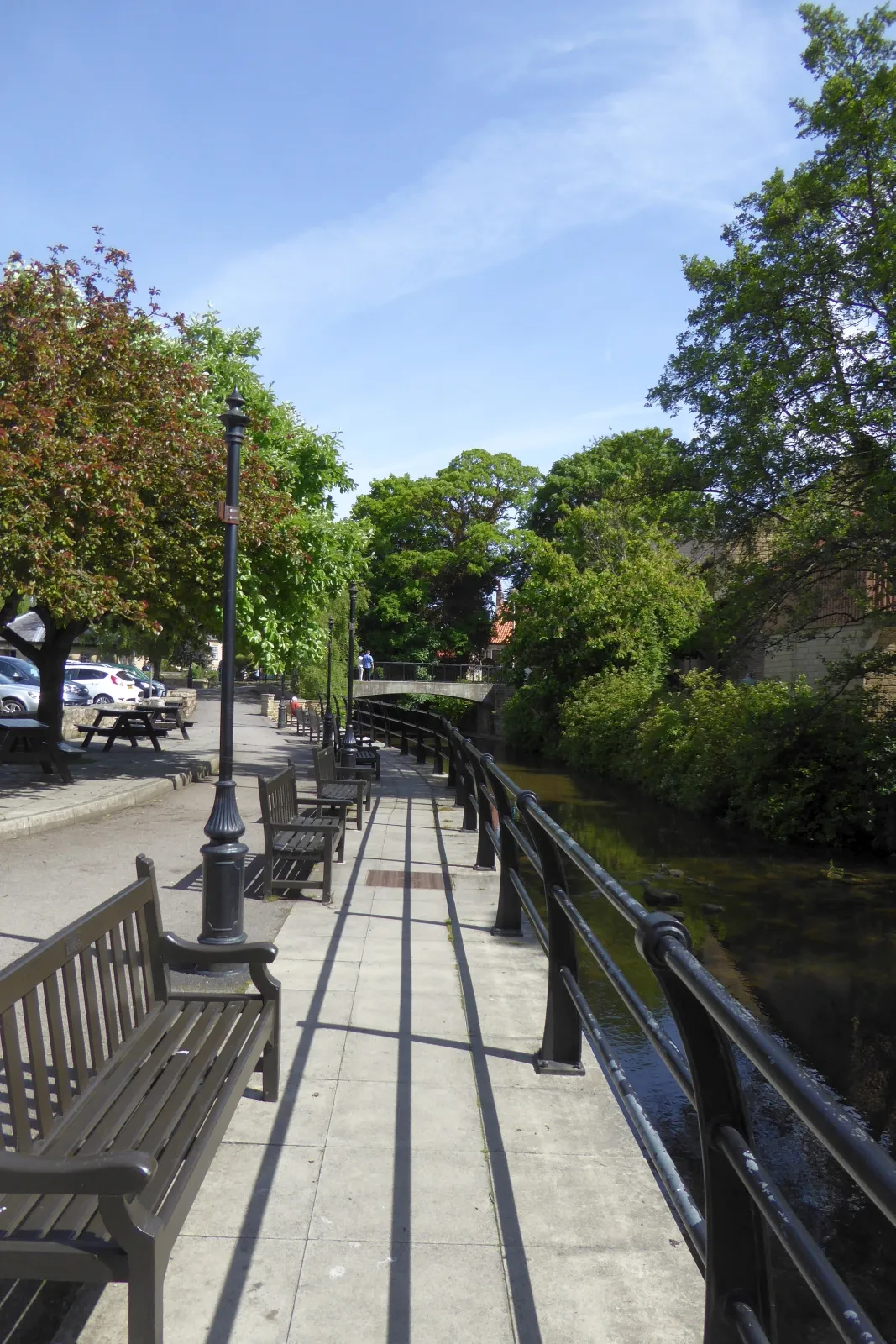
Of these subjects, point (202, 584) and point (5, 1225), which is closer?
point (5, 1225)

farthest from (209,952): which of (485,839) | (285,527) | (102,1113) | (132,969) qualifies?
(285,527)

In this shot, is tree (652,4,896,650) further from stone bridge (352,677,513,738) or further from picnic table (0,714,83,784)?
stone bridge (352,677,513,738)

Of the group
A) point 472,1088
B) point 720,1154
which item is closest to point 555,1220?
point 472,1088

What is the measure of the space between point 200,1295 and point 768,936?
28.4 feet

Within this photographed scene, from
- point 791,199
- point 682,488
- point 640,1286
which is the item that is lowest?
point 640,1286

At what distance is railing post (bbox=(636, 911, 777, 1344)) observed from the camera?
195 cm

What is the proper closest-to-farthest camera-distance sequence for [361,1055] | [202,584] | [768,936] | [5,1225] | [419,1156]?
[5,1225]
[419,1156]
[361,1055]
[768,936]
[202,584]

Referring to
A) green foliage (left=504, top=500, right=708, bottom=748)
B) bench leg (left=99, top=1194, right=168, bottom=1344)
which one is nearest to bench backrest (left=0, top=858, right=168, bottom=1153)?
bench leg (left=99, top=1194, right=168, bottom=1344)

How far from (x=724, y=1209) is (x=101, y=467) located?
11.4m

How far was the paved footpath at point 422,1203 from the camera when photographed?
262 cm

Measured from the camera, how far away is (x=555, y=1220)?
3.12m

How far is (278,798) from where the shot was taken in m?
8.26

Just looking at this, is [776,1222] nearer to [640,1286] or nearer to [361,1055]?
[640,1286]

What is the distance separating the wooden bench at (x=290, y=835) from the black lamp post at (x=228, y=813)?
2.91 ft
